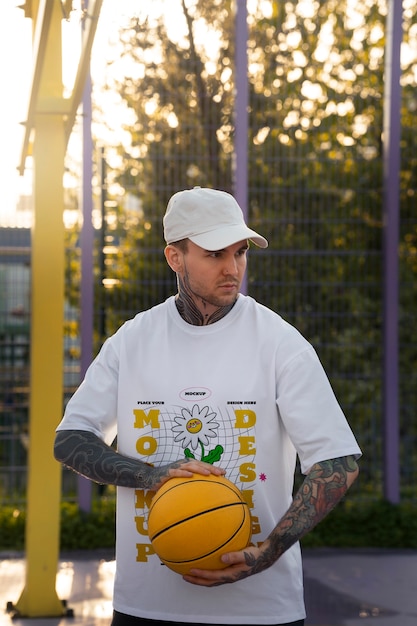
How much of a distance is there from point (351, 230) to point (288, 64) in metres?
1.30

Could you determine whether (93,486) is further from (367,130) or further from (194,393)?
(194,393)

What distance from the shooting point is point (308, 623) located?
5641 mm

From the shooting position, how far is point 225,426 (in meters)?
2.72

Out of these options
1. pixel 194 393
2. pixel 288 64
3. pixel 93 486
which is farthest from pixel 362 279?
pixel 194 393

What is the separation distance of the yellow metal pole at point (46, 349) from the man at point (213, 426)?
281 cm

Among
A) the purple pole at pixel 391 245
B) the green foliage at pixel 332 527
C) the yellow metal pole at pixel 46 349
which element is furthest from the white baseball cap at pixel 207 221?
the purple pole at pixel 391 245

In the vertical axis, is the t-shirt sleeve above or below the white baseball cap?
below

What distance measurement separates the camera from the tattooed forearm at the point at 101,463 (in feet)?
8.92

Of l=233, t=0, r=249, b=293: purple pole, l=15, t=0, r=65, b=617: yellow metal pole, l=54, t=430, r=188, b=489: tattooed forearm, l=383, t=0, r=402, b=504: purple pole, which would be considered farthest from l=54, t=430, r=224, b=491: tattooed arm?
l=383, t=0, r=402, b=504: purple pole

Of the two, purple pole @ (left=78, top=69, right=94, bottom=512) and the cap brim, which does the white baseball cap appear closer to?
the cap brim

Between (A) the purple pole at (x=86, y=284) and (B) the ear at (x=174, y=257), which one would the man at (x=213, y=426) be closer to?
(B) the ear at (x=174, y=257)

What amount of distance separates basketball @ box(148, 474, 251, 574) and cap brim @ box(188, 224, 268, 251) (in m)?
0.58

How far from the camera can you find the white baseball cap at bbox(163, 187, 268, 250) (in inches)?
109

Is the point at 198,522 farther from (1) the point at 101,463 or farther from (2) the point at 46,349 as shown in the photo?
(2) the point at 46,349
